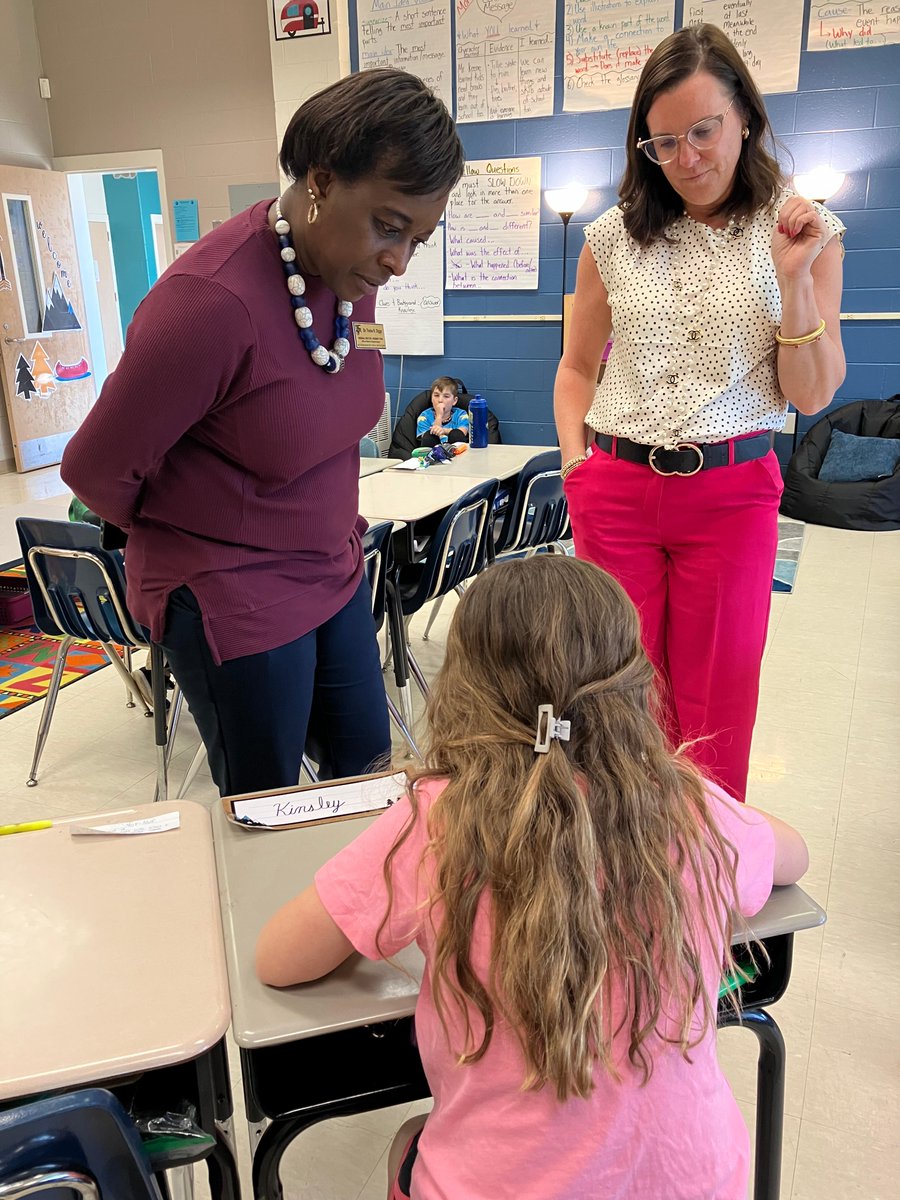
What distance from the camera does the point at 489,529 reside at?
3.07 meters

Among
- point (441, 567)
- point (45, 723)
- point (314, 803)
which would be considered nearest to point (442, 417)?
point (441, 567)

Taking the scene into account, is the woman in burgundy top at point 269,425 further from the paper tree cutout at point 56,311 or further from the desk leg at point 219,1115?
the paper tree cutout at point 56,311

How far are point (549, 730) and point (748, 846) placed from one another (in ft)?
0.91

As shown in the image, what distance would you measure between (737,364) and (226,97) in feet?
21.4

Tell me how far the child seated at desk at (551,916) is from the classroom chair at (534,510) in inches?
91.5

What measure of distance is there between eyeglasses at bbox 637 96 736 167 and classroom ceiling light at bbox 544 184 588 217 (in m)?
4.46

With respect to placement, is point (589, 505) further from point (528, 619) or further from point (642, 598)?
point (528, 619)

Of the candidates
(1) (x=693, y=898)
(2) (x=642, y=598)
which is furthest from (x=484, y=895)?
(2) (x=642, y=598)

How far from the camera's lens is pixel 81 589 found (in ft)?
8.11

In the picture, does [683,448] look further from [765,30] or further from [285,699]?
[765,30]

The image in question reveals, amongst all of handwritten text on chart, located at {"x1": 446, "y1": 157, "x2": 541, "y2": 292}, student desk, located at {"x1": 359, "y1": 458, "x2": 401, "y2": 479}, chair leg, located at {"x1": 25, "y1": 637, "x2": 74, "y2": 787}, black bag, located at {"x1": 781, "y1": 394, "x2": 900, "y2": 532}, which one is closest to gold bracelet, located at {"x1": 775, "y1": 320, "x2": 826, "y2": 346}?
chair leg, located at {"x1": 25, "y1": 637, "x2": 74, "y2": 787}

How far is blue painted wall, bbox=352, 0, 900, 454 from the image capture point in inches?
204

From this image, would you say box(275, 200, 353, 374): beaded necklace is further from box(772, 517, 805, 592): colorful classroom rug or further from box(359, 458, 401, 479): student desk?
box(772, 517, 805, 592): colorful classroom rug

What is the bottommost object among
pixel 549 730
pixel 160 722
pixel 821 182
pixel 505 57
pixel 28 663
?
pixel 28 663
